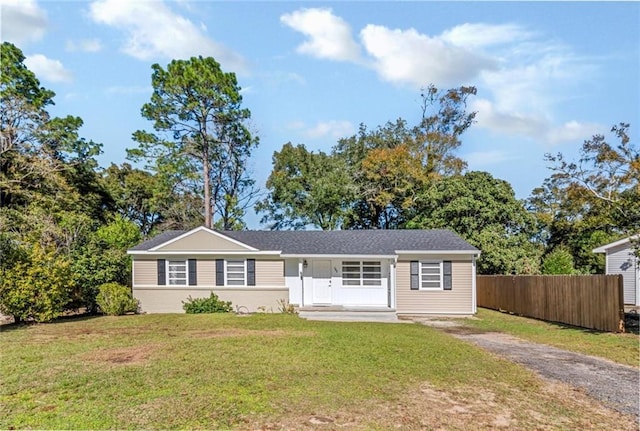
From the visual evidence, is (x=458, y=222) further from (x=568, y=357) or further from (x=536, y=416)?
(x=536, y=416)

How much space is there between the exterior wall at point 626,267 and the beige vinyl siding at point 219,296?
16846 millimetres

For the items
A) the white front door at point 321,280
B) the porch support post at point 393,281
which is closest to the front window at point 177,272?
the white front door at point 321,280

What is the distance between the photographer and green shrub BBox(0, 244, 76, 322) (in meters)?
13.8

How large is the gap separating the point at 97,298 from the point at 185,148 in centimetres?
1515

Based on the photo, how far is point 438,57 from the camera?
488 inches

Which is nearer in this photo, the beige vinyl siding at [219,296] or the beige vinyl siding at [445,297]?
the beige vinyl siding at [445,297]

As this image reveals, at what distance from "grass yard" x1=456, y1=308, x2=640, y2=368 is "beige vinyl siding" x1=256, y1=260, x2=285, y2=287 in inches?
299

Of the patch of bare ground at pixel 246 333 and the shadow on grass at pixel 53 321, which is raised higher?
the patch of bare ground at pixel 246 333

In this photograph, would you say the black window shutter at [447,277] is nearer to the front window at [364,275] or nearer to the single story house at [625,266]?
the front window at [364,275]

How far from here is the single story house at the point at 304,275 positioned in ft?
58.8

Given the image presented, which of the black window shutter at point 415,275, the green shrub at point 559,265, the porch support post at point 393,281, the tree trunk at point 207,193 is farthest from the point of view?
the tree trunk at point 207,193

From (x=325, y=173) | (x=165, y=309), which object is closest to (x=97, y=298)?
(x=165, y=309)

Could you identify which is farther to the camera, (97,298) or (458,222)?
(458,222)

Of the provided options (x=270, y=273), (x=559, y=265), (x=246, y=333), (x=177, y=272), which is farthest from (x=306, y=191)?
(x=246, y=333)
